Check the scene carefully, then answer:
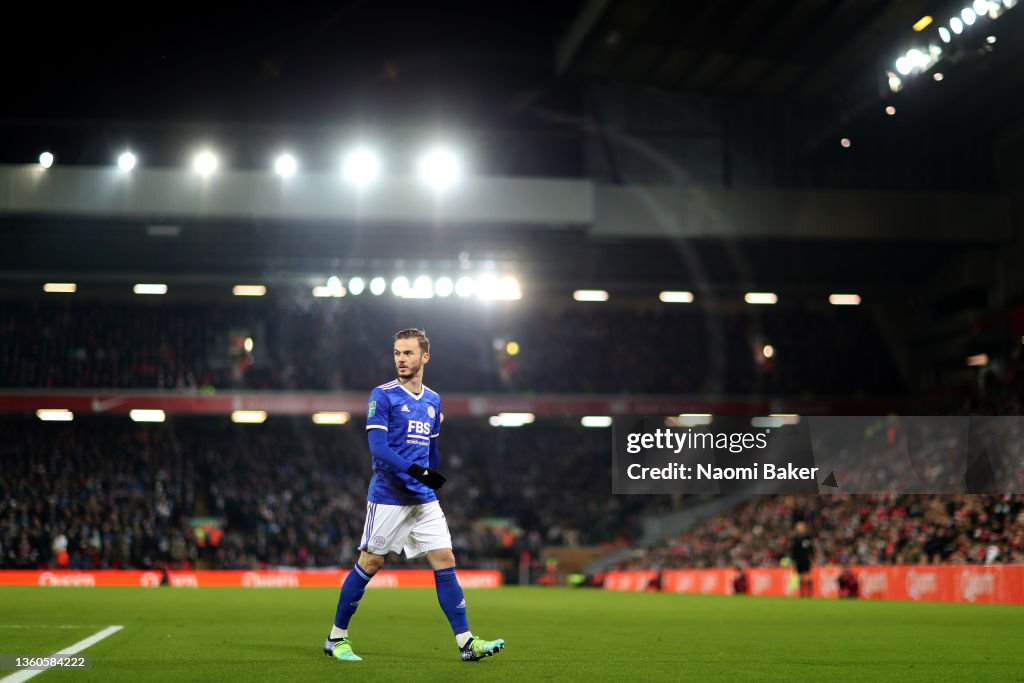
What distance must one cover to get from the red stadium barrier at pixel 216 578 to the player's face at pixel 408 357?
26.2 metres

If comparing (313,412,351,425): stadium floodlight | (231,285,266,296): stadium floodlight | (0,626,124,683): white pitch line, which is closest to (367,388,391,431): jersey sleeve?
(0,626,124,683): white pitch line

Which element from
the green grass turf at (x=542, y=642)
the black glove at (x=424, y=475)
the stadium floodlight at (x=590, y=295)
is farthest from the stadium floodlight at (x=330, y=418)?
the black glove at (x=424, y=475)

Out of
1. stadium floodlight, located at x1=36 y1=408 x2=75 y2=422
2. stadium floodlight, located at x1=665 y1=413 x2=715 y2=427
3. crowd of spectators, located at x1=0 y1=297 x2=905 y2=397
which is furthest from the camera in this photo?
crowd of spectators, located at x1=0 y1=297 x2=905 y2=397

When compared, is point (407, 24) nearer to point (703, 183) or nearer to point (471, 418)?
point (703, 183)

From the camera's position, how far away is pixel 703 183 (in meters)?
39.2

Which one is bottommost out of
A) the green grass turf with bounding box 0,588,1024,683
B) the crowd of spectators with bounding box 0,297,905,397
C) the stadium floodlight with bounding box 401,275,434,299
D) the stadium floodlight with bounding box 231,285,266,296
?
the green grass turf with bounding box 0,588,1024,683

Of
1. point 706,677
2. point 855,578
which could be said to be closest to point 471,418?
point 855,578

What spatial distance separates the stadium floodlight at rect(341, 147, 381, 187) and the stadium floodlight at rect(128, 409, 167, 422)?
12117 mm

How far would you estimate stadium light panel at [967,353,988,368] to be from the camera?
125 ft

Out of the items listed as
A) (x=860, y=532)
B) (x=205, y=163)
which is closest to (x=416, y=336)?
(x=860, y=532)

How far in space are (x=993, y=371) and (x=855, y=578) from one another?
15296 millimetres

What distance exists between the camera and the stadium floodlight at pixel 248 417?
41697 millimetres

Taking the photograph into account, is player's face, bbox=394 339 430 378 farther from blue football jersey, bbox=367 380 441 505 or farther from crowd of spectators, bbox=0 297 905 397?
crowd of spectators, bbox=0 297 905 397

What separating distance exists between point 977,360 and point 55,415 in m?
31.9
